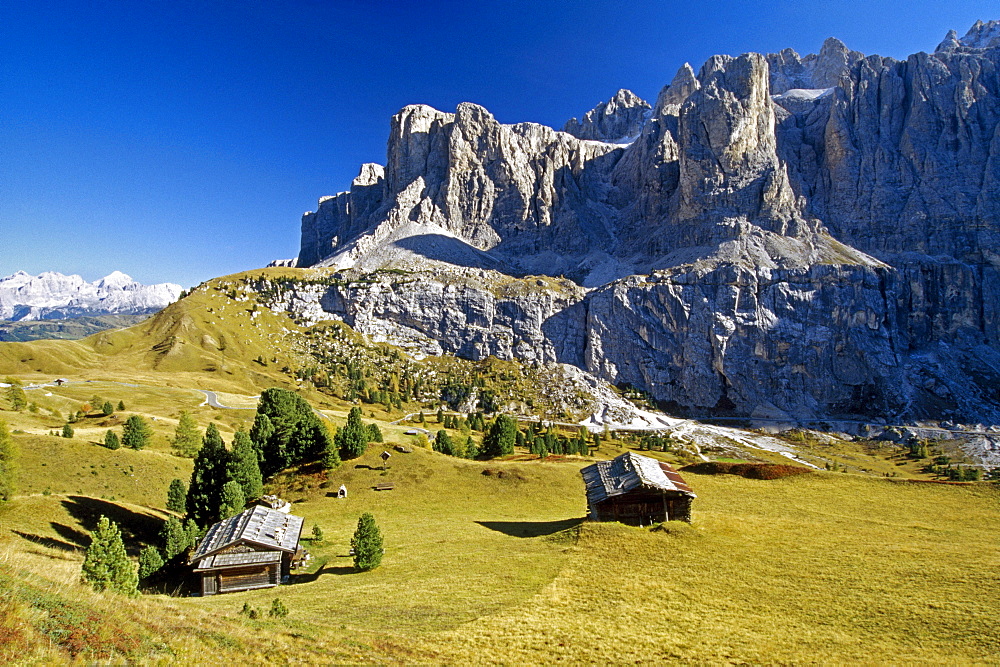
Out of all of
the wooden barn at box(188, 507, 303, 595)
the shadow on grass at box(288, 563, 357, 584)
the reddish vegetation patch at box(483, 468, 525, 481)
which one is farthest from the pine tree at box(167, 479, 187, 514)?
the reddish vegetation patch at box(483, 468, 525, 481)

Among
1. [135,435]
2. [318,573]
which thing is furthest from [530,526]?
[135,435]

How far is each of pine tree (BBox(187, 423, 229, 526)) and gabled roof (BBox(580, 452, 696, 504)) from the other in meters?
35.9

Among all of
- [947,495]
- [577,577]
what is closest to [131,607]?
[577,577]

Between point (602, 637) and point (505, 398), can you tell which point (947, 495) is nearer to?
point (602, 637)

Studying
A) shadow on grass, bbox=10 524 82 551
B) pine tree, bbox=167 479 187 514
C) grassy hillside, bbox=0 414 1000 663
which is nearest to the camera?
grassy hillside, bbox=0 414 1000 663

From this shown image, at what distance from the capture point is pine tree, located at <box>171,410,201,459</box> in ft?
234

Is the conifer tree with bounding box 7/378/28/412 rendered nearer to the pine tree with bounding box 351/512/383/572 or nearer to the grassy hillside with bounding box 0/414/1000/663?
the grassy hillside with bounding box 0/414/1000/663

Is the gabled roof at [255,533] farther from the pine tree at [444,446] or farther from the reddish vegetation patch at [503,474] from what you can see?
the pine tree at [444,446]

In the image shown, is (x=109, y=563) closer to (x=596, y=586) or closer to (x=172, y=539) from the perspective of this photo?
(x=172, y=539)

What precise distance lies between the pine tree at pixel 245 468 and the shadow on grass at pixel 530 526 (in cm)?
2556

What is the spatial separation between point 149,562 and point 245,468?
16302 millimetres

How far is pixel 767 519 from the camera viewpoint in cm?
4297

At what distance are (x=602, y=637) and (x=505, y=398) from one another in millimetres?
166860

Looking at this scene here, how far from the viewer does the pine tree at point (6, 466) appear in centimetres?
3765
